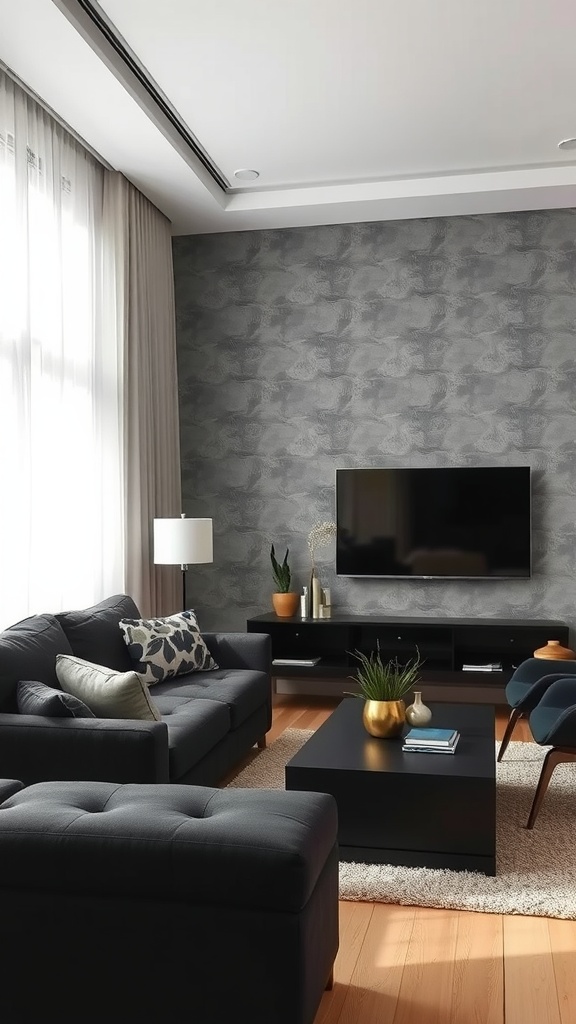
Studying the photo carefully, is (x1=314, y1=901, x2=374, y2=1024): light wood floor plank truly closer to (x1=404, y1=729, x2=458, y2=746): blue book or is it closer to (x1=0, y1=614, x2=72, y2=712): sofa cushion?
(x1=404, y1=729, x2=458, y2=746): blue book

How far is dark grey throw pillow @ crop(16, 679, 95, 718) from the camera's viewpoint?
2.95 meters

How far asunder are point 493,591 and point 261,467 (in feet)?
5.52

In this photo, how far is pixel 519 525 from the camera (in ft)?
18.4

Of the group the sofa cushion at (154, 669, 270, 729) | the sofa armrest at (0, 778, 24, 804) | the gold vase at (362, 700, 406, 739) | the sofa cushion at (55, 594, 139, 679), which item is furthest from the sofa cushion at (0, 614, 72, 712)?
the gold vase at (362, 700, 406, 739)

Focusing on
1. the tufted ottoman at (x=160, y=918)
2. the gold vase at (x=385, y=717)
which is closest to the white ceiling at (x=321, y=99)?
the gold vase at (x=385, y=717)

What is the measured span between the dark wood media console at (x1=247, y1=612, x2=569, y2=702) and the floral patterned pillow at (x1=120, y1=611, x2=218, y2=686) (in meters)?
1.27

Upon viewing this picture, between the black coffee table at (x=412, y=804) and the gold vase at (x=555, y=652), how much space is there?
2.05 m

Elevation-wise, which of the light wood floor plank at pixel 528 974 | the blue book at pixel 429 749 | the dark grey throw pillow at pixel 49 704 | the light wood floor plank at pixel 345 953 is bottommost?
the light wood floor plank at pixel 528 974

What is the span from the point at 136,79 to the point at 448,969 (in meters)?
3.71

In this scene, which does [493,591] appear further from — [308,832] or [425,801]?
[308,832]

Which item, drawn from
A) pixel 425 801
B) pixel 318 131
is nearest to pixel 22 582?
pixel 425 801

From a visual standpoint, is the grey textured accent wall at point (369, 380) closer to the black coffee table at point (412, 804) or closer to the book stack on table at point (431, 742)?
the book stack on table at point (431, 742)

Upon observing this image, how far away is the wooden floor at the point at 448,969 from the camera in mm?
2172

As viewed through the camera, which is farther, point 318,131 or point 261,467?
point 261,467
